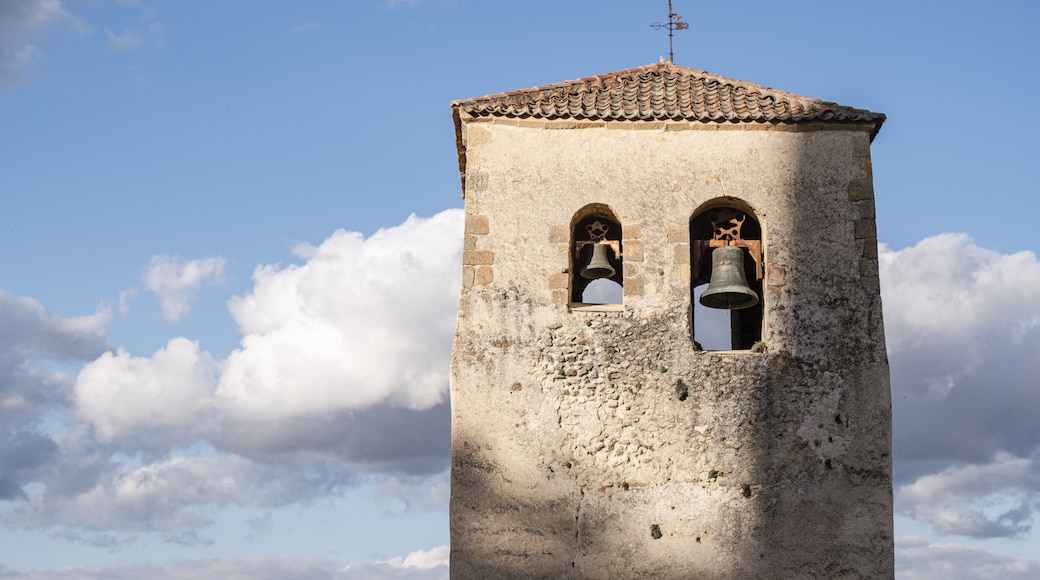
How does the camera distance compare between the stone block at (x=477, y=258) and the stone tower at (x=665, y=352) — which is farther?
the stone block at (x=477, y=258)

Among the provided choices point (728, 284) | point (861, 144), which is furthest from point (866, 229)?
point (728, 284)

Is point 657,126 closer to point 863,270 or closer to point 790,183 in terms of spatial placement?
point 790,183

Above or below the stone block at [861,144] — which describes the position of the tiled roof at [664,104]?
above

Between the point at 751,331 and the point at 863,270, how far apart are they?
1.31m

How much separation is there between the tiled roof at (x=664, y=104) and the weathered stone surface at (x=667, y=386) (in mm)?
153

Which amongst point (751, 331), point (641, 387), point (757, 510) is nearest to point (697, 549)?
point (757, 510)

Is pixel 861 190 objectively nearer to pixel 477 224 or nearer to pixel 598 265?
pixel 598 265

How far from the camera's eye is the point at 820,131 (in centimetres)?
1109

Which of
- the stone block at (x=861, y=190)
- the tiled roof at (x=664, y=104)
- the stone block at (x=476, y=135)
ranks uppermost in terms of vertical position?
the tiled roof at (x=664, y=104)

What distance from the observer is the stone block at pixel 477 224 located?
35.2 feet

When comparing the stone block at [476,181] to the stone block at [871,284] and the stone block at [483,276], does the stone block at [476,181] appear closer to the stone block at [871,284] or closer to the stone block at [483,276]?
the stone block at [483,276]

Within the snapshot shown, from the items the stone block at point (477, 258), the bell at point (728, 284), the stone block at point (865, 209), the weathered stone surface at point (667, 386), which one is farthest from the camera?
the stone block at point (865, 209)

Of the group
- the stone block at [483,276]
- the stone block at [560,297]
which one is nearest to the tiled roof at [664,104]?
the stone block at [483,276]

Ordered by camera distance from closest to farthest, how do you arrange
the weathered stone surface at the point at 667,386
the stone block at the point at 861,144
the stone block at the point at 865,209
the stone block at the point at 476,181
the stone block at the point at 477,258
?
1. the weathered stone surface at the point at 667,386
2. the stone block at the point at 477,258
3. the stone block at the point at 865,209
4. the stone block at the point at 476,181
5. the stone block at the point at 861,144
